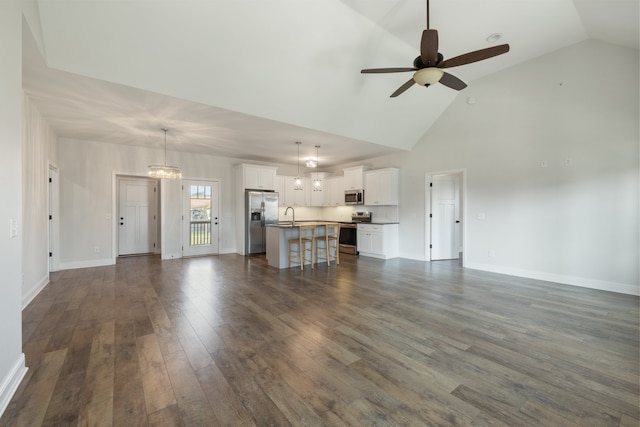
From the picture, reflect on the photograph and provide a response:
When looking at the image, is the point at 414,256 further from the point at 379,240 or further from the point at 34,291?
the point at 34,291

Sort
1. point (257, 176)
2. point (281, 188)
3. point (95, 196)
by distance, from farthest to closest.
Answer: point (281, 188) < point (257, 176) < point (95, 196)

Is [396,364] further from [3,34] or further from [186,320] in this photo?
[3,34]

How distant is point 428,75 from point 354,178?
5.12 m

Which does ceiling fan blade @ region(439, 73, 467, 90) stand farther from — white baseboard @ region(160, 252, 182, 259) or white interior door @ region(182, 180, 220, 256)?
white baseboard @ region(160, 252, 182, 259)

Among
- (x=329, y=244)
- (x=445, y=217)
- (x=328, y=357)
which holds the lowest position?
(x=328, y=357)

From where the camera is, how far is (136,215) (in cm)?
739

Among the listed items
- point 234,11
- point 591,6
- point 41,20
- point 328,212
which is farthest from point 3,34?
point 328,212

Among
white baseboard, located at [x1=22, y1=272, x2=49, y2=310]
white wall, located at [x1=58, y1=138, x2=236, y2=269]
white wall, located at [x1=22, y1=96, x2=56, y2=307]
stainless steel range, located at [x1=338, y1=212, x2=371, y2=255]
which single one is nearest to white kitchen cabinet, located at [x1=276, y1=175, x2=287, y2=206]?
stainless steel range, located at [x1=338, y1=212, x2=371, y2=255]

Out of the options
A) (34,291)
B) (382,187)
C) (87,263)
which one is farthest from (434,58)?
(87,263)

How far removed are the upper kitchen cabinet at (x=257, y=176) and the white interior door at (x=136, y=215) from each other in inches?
104

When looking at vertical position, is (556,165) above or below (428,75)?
below

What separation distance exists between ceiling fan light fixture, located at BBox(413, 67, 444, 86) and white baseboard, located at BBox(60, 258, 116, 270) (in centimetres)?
695

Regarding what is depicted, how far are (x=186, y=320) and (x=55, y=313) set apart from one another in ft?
5.43

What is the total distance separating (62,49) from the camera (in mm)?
2779
